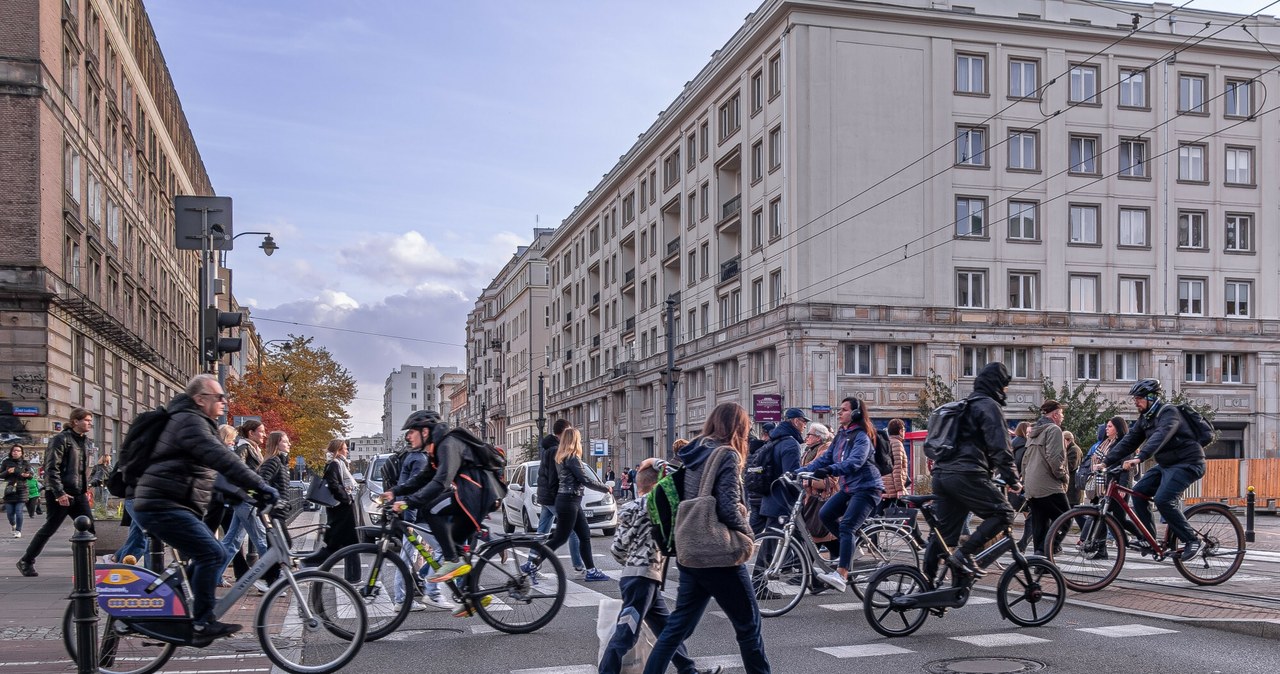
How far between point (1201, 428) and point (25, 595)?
35.9ft

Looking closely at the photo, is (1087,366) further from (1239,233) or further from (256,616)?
(256,616)

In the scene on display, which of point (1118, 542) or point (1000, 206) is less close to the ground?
point (1000, 206)

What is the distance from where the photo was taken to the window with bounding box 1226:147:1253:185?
46.0 m

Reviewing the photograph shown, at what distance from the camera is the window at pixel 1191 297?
150ft

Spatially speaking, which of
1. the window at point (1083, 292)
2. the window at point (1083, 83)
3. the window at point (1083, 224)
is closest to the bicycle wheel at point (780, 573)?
the window at point (1083, 292)

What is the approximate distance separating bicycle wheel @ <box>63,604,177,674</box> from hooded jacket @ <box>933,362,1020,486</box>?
5.37 meters

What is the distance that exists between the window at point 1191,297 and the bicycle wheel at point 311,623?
43.7m

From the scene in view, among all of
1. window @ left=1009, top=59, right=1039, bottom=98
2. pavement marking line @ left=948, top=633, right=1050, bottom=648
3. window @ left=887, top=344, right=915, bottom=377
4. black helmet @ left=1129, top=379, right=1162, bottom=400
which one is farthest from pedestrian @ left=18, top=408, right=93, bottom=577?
window @ left=1009, top=59, right=1039, bottom=98

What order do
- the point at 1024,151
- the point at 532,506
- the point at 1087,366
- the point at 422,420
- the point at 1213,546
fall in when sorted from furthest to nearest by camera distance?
the point at 1087,366
the point at 1024,151
the point at 532,506
the point at 1213,546
the point at 422,420

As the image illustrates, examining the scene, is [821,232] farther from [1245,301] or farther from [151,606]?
[151,606]

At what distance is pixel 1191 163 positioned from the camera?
150 ft

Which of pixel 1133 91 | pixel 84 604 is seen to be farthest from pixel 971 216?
pixel 84 604

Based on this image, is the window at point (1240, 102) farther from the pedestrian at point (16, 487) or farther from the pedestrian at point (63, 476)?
the pedestrian at point (63, 476)

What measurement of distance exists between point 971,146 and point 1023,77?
3.32 metres
